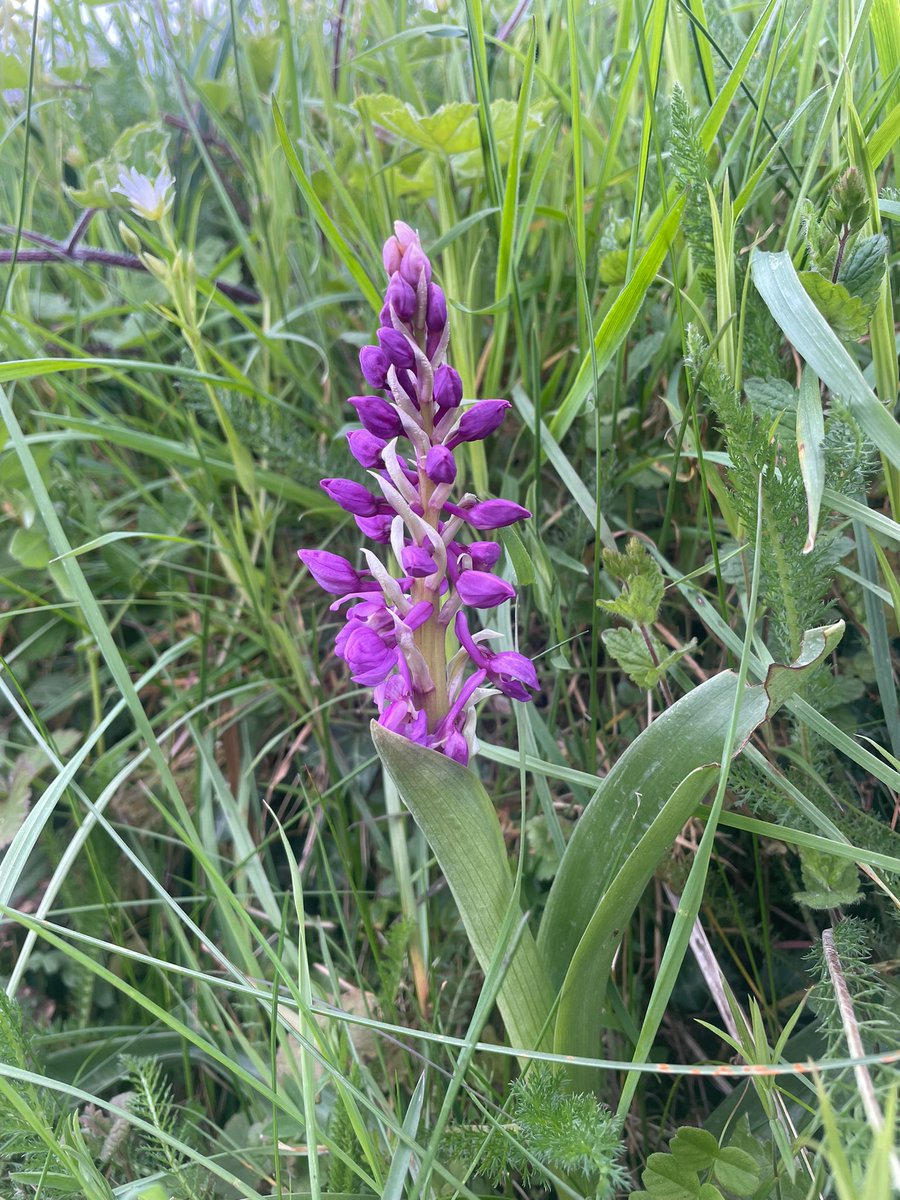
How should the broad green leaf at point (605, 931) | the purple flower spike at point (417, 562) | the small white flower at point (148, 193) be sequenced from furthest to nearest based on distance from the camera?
the small white flower at point (148, 193) < the purple flower spike at point (417, 562) < the broad green leaf at point (605, 931)

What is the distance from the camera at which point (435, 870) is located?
139 centimetres

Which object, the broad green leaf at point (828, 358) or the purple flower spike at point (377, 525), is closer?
the broad green leaf at point (828, 358)

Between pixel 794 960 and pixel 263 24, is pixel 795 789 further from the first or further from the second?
pixel 263 24

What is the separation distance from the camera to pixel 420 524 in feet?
3.00

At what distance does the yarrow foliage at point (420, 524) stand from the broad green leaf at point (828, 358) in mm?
303

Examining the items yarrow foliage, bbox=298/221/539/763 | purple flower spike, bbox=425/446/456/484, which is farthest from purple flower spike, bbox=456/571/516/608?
purple flower spike, bbox=425/446/456/484

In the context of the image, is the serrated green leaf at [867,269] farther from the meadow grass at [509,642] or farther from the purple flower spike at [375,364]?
the purple flower spike at [375,364]

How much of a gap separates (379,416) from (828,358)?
0.46 metres

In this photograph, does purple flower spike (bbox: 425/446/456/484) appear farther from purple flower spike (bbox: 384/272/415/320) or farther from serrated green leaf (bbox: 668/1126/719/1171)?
serrated green leaf (bbox: 668/1126/719/1171)

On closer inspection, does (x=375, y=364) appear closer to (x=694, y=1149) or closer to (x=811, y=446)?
(x=811, y=446)

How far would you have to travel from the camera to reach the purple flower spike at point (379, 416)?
3.00 ft

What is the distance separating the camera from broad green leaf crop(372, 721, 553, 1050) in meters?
0.86

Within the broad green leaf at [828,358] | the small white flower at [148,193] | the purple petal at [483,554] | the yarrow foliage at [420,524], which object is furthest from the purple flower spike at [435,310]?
the small white flower at [148,193]

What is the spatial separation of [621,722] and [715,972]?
0.40 metres
